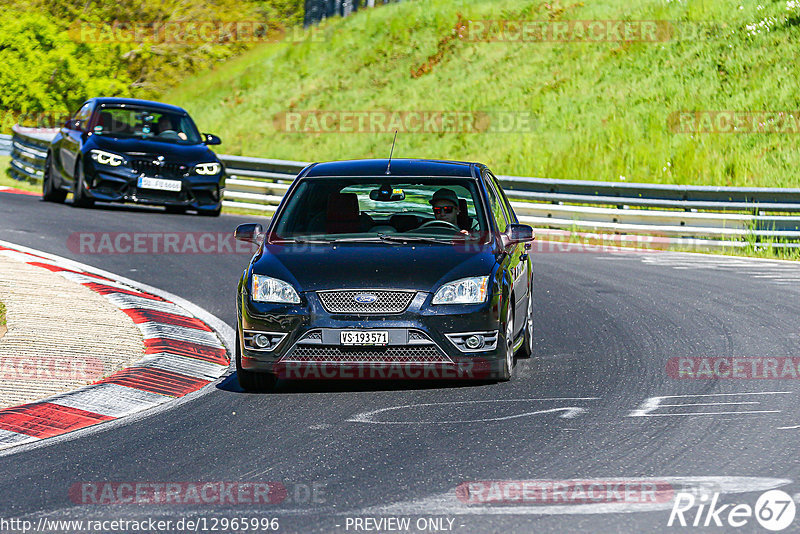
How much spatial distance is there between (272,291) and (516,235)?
6.35ft

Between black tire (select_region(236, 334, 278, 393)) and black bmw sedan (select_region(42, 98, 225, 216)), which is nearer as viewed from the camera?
→ black tire (select_region(236, 334, 278, 393))

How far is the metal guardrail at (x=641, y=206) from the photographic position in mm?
18859

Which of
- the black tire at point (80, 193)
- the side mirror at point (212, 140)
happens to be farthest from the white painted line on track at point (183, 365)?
the side mirror at point (212, 140)

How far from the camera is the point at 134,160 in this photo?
19.2 metres

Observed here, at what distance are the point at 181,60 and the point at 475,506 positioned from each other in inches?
1901

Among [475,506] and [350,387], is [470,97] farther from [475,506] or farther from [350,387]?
[475,506]

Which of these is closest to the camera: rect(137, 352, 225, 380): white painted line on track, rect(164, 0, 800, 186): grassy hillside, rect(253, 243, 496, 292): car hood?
rect(253, 243, 496, 292): car hood

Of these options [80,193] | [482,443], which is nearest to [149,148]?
[80,193]

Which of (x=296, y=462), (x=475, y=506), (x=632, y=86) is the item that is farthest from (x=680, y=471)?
(x=632, y=86)

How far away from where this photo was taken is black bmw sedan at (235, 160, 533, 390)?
26.1 feet

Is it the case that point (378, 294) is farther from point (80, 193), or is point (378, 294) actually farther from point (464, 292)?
point (80, 193)

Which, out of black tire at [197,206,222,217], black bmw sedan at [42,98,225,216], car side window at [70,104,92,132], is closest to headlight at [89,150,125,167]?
black bmw sedan at [42,98,225,216]

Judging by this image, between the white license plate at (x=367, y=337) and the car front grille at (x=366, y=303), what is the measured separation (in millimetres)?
136

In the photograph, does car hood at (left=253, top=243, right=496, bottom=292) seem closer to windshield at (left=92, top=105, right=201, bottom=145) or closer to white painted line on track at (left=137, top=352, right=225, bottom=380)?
white painted line on track at (left=137, top=352, right=225, bottom=380)
